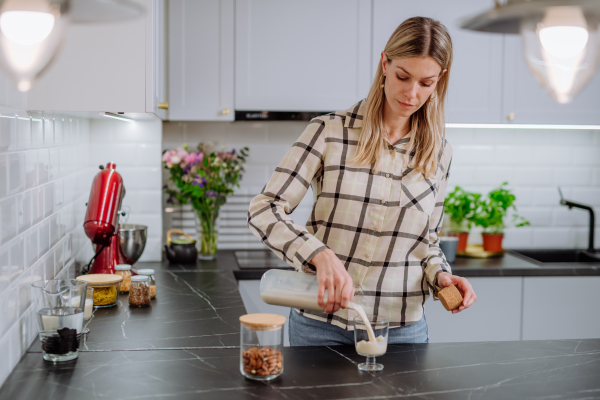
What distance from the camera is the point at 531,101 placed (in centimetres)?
279

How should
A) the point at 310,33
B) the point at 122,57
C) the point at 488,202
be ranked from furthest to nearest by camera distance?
the point at 488,202
the point at 310,33
the point at 122,57

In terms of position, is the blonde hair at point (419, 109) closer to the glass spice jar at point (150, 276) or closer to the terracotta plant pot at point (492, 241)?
the glass spice jar at point (150, 276)

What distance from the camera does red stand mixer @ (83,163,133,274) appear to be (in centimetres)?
193

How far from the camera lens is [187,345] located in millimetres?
1457

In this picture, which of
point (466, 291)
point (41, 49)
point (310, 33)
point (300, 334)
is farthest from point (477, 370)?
point (310, 33)

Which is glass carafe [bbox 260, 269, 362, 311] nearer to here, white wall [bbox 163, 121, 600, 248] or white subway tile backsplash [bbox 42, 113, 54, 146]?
white subway tile backsplash [bbox 42, 113, 54, 146]

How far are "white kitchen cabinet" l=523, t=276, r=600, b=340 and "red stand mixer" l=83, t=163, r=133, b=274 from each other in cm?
181

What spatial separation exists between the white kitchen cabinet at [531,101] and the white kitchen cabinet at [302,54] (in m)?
0.67

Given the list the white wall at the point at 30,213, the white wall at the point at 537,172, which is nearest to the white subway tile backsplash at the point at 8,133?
the white wall at the point at 30,213

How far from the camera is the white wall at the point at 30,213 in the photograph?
1232 millimetres

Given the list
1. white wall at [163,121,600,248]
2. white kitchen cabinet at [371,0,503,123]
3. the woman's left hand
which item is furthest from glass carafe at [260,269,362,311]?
white wall at [163,121,600,248]

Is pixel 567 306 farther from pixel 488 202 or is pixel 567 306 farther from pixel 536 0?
pixel 536 0

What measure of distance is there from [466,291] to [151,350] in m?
0.77

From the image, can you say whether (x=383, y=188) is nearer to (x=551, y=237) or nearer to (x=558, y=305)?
(x=558, y=305)
